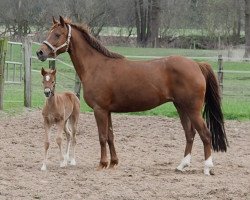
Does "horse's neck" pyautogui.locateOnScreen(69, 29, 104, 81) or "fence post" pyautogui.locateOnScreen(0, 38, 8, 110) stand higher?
"horse's neck" pyautogui.locateOnScreen(69, 29, 104, 81)

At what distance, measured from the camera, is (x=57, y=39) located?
8680mm

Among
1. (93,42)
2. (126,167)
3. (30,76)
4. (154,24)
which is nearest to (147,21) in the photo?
(154,24)

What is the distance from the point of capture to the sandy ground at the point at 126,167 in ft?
22.3

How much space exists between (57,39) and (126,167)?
1.93 m

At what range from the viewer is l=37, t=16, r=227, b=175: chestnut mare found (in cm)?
845

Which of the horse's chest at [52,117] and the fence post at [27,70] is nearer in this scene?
the horse's chest at [52,117]

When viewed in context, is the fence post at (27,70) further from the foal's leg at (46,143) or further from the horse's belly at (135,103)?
the horse's belly at (135,103)

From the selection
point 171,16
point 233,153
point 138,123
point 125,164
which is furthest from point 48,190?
point 171,16

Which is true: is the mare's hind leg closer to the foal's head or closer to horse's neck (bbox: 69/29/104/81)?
horse's neck (bbox: 69/29/104/81)

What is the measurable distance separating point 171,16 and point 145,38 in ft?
10.00

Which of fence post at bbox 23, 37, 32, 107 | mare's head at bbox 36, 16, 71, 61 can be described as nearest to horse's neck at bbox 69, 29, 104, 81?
mare's head at bbox 36, 16, 71, 61

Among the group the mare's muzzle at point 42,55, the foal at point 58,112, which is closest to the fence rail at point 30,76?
the foal at point 58,112

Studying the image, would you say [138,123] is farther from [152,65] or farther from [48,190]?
[48,190]

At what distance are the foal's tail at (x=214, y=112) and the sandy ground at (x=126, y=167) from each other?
0.35 meters
